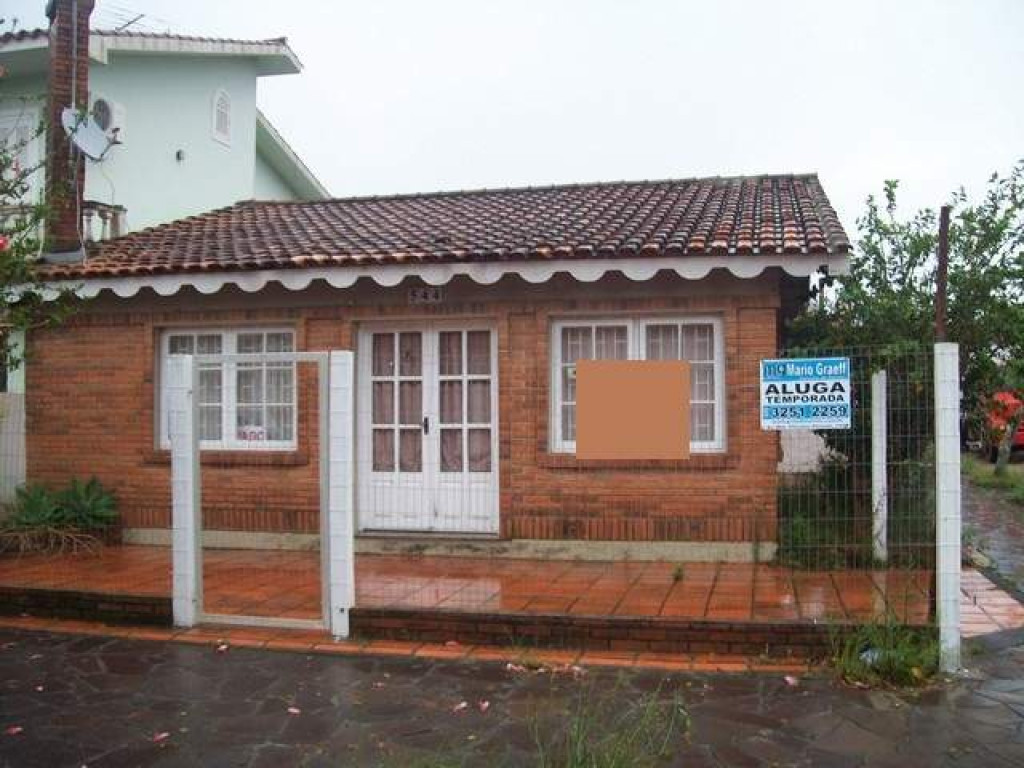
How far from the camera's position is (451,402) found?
32.4 feet

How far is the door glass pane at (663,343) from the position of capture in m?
9.31

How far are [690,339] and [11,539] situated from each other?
7.15 meters

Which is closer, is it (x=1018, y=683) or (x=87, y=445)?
(x=1018, y=683)

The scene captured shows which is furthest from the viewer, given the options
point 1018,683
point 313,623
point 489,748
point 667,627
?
point 313,623

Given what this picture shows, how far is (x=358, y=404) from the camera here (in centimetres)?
1004

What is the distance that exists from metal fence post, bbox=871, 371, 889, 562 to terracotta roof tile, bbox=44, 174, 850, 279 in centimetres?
124

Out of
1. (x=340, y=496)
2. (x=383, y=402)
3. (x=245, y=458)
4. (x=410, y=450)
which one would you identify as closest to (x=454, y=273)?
(x=383, y=402)

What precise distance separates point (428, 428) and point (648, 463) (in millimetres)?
2289

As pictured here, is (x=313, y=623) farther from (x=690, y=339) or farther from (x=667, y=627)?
(x=690, y=339)

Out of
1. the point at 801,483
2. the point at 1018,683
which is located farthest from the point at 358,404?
the point at 1018,683

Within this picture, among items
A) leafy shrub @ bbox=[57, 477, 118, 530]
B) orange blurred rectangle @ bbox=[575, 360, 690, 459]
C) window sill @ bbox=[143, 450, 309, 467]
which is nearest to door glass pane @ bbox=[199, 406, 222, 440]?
window sill @ bbox=[143, 450, 309, 467]

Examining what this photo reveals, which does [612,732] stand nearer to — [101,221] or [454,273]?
[454,273]

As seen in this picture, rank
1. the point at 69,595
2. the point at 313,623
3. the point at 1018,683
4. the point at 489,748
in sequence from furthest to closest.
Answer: the point at 69,595 < the point at 313,623 < the point at 1018,683 < the point at 489,748

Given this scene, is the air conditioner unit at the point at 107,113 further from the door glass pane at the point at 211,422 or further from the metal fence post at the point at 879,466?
the metal fence post at the point at 879,466
